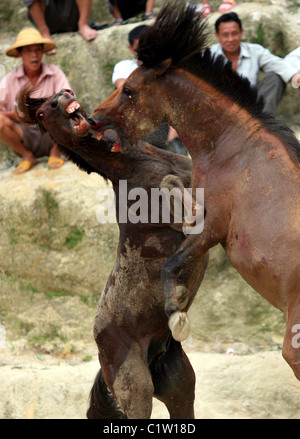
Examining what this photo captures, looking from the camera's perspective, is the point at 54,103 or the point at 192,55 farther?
the point at 54,103

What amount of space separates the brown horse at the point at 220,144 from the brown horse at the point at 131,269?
0.48m

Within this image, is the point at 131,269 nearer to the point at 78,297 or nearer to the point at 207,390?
the point at 207,390

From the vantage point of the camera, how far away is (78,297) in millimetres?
7000

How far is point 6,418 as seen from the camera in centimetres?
523

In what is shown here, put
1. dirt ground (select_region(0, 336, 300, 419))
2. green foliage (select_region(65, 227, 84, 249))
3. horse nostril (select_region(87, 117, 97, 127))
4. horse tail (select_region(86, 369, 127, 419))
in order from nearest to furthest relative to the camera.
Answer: horse nostril (select_region(87, 117, 97, 127)) → horse tail (select_region(86, 369, 127, 419)) → dirt ground (select_region(0, 336, 300, 419)) → green foliage (select_region(65, 227, 84, 249))

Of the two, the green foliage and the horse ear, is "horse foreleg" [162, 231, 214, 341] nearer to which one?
the horse ear

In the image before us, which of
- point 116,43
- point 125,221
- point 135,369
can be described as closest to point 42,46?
point 116,43

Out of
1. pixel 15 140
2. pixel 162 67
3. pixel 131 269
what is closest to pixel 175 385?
pixel 131 269

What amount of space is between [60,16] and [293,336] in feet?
20.0

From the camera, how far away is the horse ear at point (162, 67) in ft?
11.7

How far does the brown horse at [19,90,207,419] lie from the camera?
4.14 metres

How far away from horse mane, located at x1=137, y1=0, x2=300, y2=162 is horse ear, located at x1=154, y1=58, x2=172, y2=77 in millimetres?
15

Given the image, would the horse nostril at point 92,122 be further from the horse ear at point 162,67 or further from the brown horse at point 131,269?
the horse ear at point 162,67

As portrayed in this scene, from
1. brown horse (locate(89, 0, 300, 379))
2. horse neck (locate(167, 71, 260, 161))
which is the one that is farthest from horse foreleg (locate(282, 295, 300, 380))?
horse neck (locate(167, 71, 260, 161))
